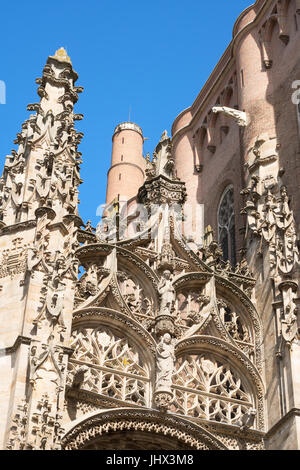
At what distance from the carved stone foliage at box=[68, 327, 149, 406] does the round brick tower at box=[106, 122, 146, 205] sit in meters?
14.3

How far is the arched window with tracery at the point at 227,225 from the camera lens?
23.5m

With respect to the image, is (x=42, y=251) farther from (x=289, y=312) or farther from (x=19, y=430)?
(x=289, y=312)

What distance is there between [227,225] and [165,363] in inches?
337

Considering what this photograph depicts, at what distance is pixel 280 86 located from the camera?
77.3 feet

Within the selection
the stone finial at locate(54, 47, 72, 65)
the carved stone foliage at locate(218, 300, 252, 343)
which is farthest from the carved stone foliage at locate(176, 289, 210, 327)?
the stone finial at locate(54, 47, 72, 65)

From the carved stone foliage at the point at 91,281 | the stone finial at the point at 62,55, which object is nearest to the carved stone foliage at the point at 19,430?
the carved stone foliage at the point at 91,281

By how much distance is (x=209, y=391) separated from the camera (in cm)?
1694

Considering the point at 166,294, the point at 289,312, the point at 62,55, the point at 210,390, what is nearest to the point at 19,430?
the point at 210,390

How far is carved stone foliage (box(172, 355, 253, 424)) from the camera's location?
54.1 ft

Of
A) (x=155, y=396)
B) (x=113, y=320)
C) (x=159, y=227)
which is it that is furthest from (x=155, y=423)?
(x=159, y=227)

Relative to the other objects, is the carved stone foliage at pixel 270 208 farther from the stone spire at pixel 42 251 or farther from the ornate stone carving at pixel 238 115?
the stone spire at pixel 42 251

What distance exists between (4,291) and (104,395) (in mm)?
2340

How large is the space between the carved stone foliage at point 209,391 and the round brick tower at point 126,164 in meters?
13.9
